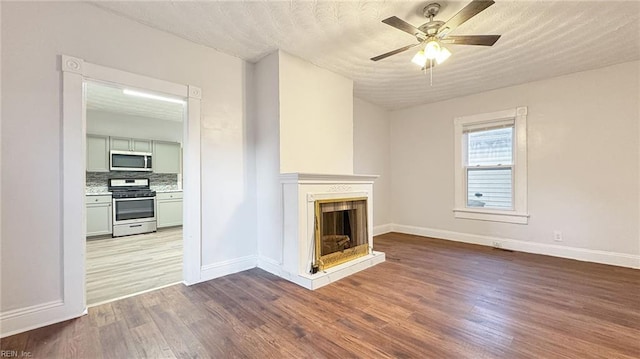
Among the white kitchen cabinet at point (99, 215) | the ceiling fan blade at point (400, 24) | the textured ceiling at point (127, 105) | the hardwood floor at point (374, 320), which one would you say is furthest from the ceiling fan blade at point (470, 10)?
the white kitchen cabinet at point (99, 215)

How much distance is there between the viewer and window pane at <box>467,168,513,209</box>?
4.39 metres

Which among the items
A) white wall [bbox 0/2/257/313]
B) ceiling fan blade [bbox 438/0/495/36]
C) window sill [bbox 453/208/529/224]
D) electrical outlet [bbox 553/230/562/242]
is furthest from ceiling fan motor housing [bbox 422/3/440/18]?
electrical outlet [bbox 553/230/562/242]

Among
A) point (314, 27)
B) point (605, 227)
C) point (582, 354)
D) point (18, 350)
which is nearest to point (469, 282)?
point (582, 354)

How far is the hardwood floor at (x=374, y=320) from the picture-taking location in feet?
5.77

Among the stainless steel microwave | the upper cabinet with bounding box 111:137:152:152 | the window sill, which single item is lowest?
the window sill

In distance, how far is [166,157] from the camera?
6.48 meters

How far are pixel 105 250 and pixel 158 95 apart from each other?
3070 millimetres

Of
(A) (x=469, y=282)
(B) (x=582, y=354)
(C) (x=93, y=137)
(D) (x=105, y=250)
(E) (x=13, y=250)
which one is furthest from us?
(C) (x=93, y=137)

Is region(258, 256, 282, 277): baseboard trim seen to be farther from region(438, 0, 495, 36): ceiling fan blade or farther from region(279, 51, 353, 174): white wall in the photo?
region(438, 0, 495, 36): ceiling fan blade

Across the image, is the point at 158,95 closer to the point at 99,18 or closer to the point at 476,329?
the point at 99,18

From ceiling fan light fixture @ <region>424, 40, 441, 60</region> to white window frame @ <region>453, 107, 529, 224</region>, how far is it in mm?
2722

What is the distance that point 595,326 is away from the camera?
2016 mm

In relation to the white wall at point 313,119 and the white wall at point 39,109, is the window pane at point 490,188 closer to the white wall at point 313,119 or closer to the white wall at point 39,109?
the white wall at point 313,119

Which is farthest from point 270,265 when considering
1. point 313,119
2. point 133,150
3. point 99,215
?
point 133,150
